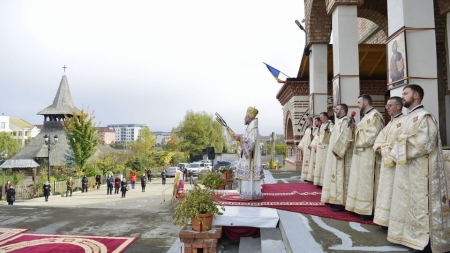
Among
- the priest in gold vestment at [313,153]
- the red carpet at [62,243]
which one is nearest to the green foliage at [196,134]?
the priest in gold vestment at [313,153]

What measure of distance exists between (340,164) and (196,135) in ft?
152

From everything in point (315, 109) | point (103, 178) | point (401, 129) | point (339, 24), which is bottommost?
point (103, 178)

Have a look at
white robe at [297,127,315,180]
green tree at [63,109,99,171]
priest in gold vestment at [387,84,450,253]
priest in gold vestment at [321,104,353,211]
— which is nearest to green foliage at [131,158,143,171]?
green tree at [63,109,99,171]

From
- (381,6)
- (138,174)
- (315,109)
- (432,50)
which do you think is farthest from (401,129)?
(138,174)

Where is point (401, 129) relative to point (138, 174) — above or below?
above

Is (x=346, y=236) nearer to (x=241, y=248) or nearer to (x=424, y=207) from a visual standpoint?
(x=424, y=207)

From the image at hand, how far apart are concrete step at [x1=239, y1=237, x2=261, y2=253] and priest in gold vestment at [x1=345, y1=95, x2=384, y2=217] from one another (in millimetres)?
1428

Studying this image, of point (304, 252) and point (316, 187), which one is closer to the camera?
point (304, 252)

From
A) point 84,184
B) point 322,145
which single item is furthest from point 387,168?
point 84,184

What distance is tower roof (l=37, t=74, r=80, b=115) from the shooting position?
136 ft

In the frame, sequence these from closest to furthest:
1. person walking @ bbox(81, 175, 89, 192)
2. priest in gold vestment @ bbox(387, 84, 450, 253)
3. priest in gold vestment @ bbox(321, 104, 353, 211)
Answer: priest in gold vestment @ bbox(387, 84, 450, 253) < priest in gold vestment @ bbox(321, 104, 353, 211) < person walking @ bbox(81, 175, 89, 192)

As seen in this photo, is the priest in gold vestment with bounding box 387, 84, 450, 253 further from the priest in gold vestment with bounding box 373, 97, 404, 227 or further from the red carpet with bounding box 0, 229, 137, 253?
the red carpet with bounding box 0, 229, 137, 253

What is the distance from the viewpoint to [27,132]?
8925cm

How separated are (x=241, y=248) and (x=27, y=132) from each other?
326ft
